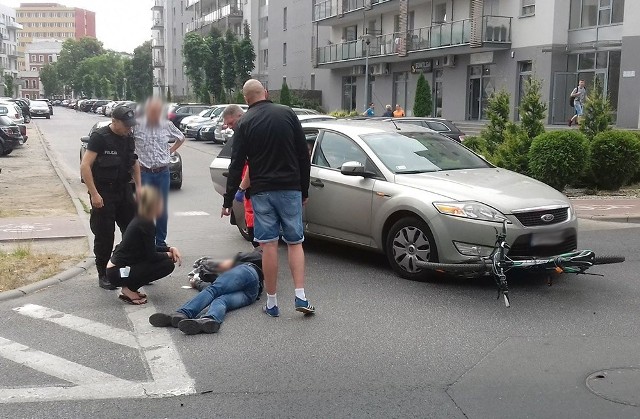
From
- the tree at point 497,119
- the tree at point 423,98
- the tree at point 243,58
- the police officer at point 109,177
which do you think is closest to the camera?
the police officer at point 109,177

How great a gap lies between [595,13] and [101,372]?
29.8 meters

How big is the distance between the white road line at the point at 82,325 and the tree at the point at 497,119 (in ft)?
39.7

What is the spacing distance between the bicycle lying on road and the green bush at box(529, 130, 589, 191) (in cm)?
767

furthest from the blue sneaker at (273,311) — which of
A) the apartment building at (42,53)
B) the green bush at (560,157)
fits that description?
the green bush at (560,157)

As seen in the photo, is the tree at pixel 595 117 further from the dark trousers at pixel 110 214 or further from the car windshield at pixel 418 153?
the dark trousers at pixel 110 214

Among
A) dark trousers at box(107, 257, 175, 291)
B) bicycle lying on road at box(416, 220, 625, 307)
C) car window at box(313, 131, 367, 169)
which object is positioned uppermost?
car window at box(313, 131, 367, 169)

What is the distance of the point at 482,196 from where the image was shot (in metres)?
7.14

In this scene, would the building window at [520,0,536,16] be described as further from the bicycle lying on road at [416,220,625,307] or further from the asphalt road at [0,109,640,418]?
the bicycle lying on road at [416,220,625,307]

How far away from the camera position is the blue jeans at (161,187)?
5.85 m

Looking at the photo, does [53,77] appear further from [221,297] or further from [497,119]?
[497,119]

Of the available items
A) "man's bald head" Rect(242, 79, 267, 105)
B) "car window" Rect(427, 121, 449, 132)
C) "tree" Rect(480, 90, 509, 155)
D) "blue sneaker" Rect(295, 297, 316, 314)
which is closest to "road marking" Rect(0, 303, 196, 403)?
"blue sneaker" Rect(295, 297, 316, 314)

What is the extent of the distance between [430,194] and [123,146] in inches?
118

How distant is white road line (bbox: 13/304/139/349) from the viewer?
228 inches

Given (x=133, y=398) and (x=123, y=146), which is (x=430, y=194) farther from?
(x=133, y=398)
